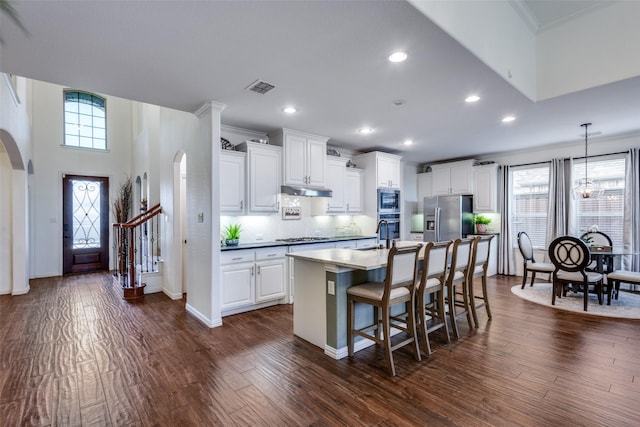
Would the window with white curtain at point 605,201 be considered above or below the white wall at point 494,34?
below

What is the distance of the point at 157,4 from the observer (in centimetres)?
203

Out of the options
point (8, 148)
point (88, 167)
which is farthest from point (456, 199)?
point (88, 167)

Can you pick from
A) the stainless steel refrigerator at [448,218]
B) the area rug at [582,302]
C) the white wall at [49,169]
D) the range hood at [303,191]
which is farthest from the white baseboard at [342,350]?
the white wall at [49,169]

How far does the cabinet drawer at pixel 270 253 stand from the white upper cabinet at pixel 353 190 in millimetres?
1955

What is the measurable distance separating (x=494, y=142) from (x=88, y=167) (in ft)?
29.8

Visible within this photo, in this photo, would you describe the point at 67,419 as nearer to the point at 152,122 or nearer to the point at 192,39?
the point at 192,39

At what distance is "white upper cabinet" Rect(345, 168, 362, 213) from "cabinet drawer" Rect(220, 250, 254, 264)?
244cm

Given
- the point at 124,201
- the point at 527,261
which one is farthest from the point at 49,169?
the point at 527,261

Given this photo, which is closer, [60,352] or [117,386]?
[117,386]

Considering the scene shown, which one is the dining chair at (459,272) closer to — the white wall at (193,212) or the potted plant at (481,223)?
the white wall at (193,212)

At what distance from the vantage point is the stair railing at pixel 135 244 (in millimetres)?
5328

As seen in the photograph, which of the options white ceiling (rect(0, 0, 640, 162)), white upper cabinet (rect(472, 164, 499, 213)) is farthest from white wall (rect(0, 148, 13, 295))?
white upper cabinet (rect(472, 164, 499, 213))

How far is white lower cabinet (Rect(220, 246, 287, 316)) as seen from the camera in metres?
4.09

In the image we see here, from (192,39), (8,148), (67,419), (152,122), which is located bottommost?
(67,419)
